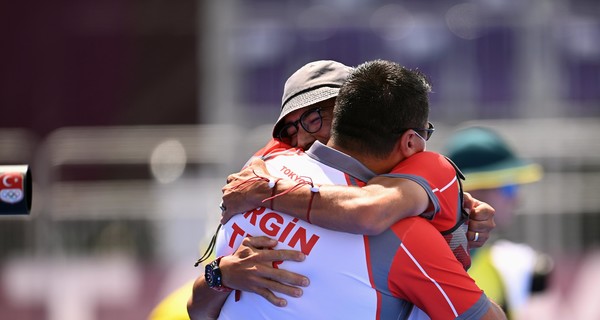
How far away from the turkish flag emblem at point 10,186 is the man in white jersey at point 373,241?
646 millimetres

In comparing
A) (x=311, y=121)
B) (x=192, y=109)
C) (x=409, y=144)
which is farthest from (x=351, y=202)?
(x=192, y=109)

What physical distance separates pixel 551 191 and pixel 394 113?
724cm

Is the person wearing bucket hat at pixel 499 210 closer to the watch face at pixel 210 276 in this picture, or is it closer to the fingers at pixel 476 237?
the fingers at pixel 476 237

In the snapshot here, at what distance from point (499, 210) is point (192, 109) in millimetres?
8333

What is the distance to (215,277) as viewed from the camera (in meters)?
3.11

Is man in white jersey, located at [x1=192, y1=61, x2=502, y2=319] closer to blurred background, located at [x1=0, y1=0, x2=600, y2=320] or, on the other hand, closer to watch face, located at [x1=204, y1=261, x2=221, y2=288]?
watch face, located at [x1=204, y1=261, x2=221, y2=288]

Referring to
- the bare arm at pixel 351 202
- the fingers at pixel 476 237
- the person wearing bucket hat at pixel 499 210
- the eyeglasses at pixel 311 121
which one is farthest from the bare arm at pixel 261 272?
the person wearing bucket hat at pixel 499 210

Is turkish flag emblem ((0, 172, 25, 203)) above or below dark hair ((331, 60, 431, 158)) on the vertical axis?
below

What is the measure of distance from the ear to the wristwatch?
1.99ft

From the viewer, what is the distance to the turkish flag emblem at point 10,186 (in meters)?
3.06

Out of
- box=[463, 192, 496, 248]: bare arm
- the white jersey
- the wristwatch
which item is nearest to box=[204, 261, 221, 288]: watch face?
the wristwatch

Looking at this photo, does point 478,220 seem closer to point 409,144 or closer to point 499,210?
point 409,144

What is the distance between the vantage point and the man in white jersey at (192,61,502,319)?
2852 millimetres

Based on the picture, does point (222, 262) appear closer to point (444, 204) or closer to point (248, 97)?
point (444, 204)
